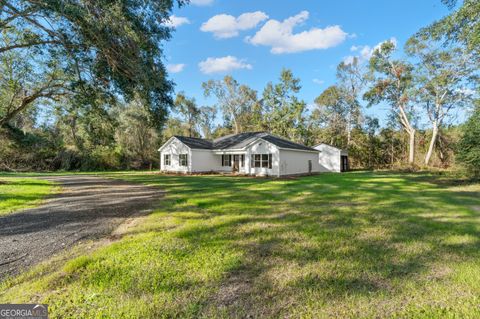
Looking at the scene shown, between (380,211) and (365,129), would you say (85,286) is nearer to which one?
(380,211)

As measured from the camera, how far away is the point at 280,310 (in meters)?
2.34

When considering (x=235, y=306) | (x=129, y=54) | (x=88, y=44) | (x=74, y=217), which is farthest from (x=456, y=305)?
(x=88, y=44)

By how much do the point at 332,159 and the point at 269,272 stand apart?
25040 mm

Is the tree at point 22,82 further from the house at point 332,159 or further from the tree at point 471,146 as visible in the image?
the house at point 332,159

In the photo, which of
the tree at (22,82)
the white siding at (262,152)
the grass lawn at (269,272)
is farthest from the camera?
the white siding at (262,152)

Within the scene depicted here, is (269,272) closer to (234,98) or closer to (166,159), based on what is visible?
(166,159)

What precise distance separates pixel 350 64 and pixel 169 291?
121 feet

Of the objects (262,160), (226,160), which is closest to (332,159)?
(262,160)

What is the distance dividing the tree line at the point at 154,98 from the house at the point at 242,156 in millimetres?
4579

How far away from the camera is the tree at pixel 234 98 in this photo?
1603 inches

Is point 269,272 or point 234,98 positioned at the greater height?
point 234,98

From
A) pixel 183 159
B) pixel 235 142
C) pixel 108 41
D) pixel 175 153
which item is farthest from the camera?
pixel 235 142

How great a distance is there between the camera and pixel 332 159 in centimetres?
2605

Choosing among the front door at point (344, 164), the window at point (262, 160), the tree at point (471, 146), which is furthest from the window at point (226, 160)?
the tree at point (471, 146)
